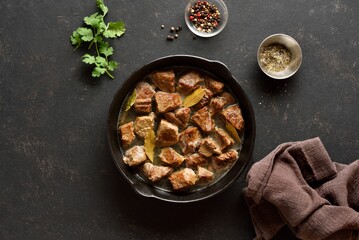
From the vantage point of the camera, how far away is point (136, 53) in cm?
360

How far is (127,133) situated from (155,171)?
334mm

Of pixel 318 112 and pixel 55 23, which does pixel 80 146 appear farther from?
pixel 318 112

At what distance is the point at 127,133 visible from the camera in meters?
3.47

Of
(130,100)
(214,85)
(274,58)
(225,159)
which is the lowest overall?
(225,159)

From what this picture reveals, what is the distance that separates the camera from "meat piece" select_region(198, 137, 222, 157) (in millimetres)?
3465

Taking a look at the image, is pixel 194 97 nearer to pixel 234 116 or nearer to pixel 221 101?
pixel 221 101

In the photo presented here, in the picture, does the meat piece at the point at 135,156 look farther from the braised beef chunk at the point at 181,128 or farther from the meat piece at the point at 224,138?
the meat piece at the point at 224,138

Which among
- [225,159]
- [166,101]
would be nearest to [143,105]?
[166,101]

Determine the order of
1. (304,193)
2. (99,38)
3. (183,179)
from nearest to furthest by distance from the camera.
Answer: (304,193)
(183,179)
(99,38)

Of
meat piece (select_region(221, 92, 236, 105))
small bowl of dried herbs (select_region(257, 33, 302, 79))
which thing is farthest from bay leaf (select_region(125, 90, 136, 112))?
small bowl of dried herbs (select_region(257, 33, 302, 79))

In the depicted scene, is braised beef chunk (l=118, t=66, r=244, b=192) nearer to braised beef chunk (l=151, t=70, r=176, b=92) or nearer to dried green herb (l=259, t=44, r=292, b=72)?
braised beef chunk (l=151, t=70, r=176, b=92)

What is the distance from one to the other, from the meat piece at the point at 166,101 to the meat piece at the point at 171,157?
11.2 inches

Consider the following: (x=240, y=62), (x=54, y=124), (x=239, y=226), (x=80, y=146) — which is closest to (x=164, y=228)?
(x=239, y=226)

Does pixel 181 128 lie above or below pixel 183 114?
below
